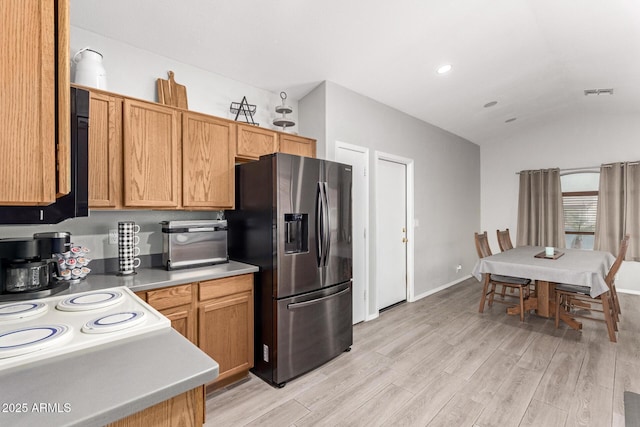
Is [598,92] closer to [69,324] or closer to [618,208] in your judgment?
[618,208]

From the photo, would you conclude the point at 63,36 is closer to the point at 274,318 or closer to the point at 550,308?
the point at 274,318

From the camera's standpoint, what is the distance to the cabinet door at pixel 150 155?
6.96 feet

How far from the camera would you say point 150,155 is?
2215 mm

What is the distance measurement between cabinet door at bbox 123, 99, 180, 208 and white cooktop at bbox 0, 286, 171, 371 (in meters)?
0.92

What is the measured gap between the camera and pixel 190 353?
905 mm

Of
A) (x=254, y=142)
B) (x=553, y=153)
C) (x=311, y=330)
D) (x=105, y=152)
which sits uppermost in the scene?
(x=553, y=153)

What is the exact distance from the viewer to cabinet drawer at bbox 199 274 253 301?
2.14 metres

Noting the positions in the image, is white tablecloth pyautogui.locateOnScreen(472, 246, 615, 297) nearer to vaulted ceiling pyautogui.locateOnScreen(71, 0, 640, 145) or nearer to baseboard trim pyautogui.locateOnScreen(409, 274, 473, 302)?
baseboard trim pyautogui.locateOnScreen(409, 274, 473, 302)

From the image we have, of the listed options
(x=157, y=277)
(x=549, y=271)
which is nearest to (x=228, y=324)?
(x=157, y=277)

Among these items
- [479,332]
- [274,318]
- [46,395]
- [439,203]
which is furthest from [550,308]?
[46,395]

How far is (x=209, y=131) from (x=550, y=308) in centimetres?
429

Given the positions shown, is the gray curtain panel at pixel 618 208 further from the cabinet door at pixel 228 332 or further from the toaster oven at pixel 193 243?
the toaster oven at pixel 193 243

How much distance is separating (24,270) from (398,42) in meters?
3.26

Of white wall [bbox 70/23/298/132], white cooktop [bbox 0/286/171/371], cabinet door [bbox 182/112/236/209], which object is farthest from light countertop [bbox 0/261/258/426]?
white wall [bbox 70/23/298/132]
